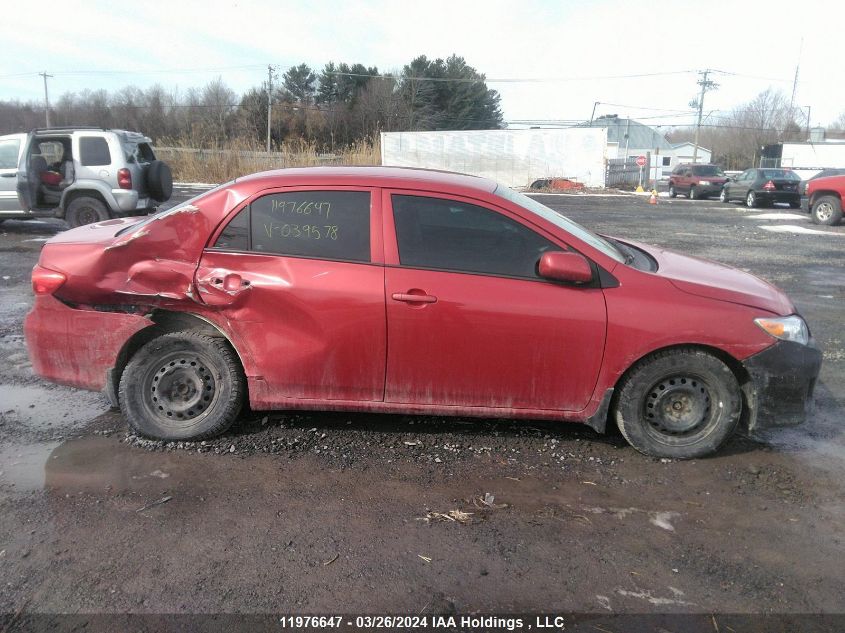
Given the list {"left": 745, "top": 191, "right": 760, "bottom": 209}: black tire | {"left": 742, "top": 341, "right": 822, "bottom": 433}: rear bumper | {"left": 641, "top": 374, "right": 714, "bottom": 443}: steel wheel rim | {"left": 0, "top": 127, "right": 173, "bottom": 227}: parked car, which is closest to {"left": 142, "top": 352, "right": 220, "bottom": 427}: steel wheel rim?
{"left": 641, "top": 374, "right": 714, "bottom": 443}: steel wheel rim

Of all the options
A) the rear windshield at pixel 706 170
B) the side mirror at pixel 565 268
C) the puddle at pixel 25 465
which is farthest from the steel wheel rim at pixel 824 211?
the puddle at pixel 25 465

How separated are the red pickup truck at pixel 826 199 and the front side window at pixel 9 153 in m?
19.4

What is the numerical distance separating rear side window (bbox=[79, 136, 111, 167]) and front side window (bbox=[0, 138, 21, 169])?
144cm

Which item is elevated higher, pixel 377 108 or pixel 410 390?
pixel 377 108

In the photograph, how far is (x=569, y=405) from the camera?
3814mm

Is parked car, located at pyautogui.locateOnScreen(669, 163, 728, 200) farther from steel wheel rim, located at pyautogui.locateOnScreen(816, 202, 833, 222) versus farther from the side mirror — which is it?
the side mirror

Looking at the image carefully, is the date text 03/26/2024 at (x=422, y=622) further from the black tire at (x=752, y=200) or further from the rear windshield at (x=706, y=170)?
the rear windshield at (x=706, y=170)

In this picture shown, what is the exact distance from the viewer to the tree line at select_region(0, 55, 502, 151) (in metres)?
52.3

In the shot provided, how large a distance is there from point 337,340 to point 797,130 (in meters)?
71.5

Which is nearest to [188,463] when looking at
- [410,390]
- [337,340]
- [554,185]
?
[337,340]

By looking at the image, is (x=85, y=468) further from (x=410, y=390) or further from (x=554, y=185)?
(x=554, y=185)

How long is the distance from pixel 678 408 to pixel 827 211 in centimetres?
1698

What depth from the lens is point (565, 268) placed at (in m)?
3.66

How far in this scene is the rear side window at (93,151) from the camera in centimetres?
1195
